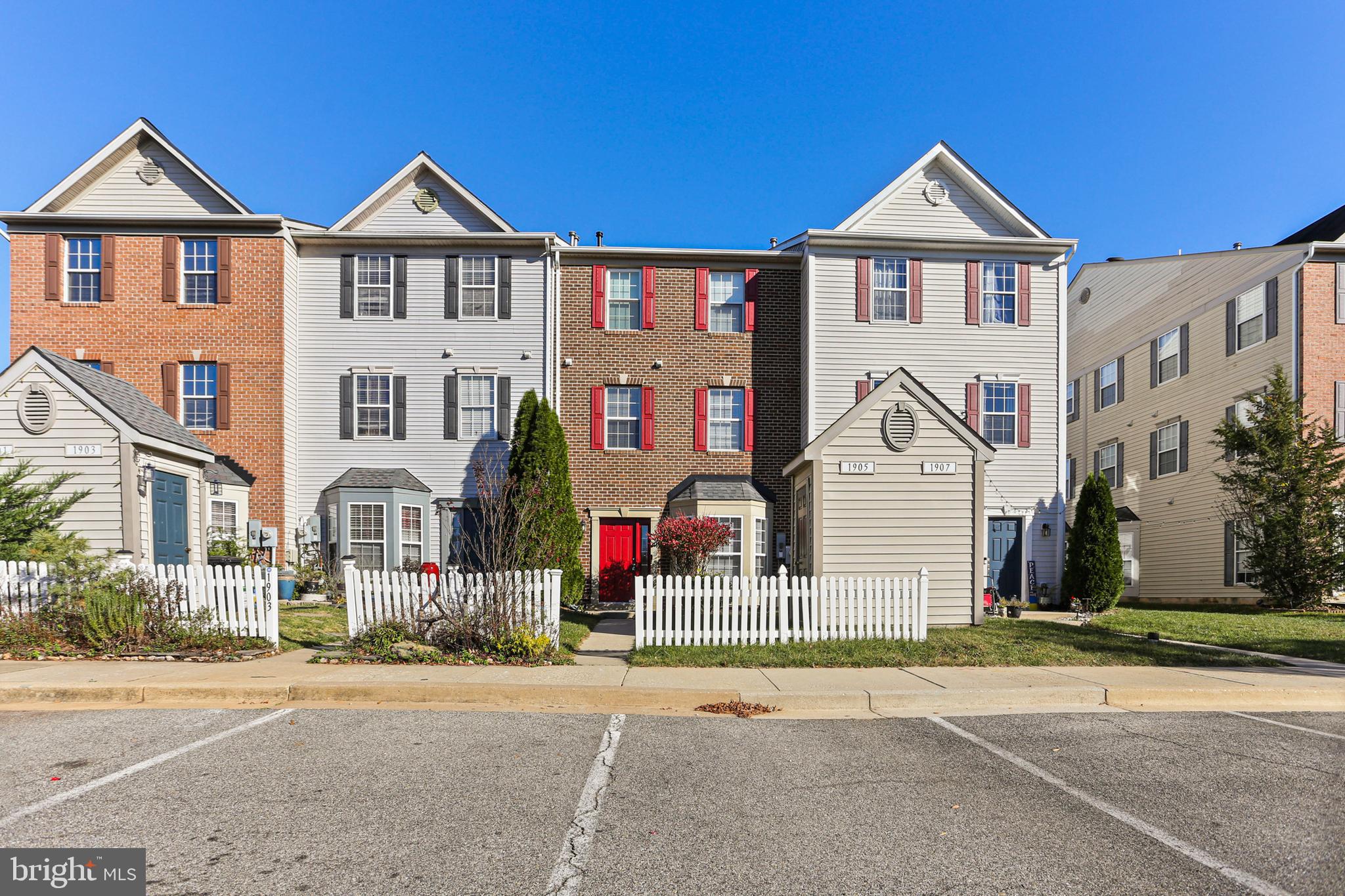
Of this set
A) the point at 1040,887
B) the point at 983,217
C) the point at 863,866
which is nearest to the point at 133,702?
the point at 863,866

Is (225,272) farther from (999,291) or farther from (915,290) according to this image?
(999,291)

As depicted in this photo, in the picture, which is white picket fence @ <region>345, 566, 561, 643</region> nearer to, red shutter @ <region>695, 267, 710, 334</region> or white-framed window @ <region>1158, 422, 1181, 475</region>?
red shutter @ <region>695, 267, 710, 334</region>

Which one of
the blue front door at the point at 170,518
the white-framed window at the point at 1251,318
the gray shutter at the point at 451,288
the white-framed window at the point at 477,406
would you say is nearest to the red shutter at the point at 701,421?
the white-framed window at the point at 477,406

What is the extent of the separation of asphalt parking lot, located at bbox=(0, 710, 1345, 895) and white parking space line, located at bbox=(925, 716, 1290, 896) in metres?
0.02

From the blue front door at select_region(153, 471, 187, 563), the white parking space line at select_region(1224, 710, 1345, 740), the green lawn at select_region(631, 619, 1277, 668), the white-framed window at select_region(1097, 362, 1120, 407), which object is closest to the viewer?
the white parking space line at select_region(1224, 710, 1345, 740)

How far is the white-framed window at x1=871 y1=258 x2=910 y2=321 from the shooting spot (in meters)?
19.9

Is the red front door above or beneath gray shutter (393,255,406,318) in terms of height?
beneath

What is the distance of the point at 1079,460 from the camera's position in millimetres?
31000

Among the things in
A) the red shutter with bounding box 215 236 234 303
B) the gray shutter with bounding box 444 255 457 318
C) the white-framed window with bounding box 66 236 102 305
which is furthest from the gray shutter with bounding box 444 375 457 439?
the white-framed window with bounding box 66 236 102 305

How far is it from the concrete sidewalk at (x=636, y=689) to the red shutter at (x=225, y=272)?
1151 cm

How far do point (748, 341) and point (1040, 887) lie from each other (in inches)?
670

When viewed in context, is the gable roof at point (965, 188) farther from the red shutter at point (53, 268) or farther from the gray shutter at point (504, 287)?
the red shutter at point (53, 268)

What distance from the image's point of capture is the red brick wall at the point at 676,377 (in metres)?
19.7

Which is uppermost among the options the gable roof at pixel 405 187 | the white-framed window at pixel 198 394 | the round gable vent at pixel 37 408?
the gable roof at pixel 405 187
